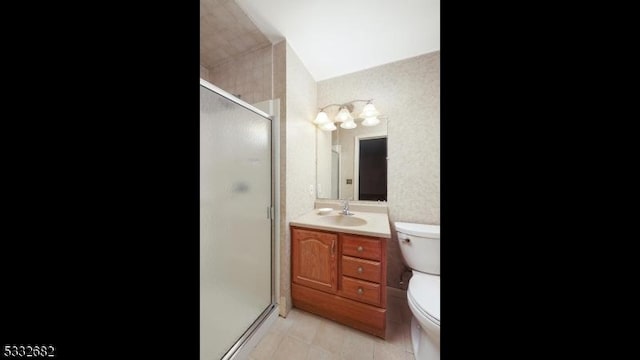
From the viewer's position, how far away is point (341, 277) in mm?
1274

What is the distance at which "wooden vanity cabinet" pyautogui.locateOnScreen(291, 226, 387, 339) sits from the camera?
119 cm

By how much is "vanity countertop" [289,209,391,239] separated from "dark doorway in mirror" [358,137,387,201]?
0.17 metres

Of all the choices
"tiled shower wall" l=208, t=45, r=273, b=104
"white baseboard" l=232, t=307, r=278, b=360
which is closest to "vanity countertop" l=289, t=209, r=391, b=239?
"white baseboard" l=232, t=307, r=278, b=360

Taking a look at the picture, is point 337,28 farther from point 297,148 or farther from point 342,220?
point 342,220

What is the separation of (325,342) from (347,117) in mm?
1657

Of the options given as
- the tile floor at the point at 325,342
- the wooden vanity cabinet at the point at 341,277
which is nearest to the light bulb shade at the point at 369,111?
the wooden vanity cabinet at the point at 341,277

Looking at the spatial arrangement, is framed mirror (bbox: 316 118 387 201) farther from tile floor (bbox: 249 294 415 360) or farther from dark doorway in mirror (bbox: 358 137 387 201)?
tile floor (bbox: 249 294 415 360)

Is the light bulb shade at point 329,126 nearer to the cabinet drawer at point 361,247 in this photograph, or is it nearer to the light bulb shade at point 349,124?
the light bulb shade at point 349,124

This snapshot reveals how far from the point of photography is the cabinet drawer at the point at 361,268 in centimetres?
119

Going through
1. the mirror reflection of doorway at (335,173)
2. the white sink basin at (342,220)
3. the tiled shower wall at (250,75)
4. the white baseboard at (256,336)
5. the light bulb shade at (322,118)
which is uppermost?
the tiled shower wall at (250,75)

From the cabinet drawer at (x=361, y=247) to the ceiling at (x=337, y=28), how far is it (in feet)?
4.47
